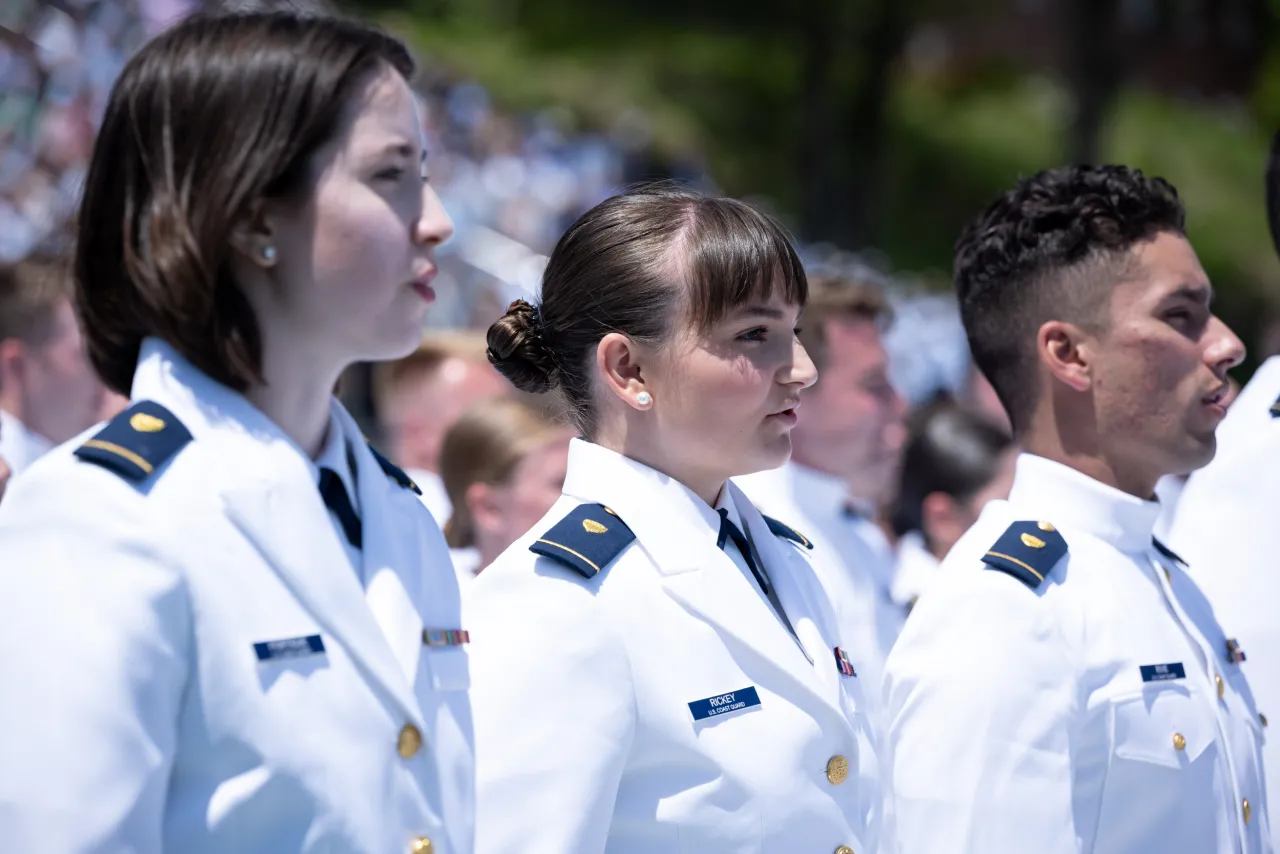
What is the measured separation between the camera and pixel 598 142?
21125 mm

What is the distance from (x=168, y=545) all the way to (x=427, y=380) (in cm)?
383

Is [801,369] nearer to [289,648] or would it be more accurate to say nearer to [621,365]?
[621,365]

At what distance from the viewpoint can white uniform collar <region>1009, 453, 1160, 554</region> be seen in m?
2.85

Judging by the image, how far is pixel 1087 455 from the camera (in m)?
2.93

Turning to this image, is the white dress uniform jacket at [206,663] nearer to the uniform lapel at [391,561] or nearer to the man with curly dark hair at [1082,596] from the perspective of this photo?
the uniform lapel at [391,561]

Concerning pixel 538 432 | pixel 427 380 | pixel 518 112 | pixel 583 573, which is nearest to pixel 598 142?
pixel 518 112

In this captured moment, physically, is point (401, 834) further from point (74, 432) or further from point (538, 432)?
point (74, 432)

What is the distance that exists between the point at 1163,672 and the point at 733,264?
3.45ft

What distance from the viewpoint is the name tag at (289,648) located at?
177 centimetres

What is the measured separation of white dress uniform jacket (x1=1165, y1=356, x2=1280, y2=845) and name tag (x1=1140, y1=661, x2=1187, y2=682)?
485 mm

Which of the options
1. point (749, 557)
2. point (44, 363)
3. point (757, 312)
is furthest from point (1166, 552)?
point (44, 363)

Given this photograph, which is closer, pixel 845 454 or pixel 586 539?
pixel 586 539

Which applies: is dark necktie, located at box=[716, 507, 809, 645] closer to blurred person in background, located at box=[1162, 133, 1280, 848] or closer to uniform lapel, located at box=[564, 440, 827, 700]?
uniform lapel, located at box=[564, 440, 827, 700]

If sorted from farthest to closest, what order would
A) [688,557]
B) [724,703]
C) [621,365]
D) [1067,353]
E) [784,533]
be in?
[1067,353] < [784,533] < [621,365] < [688,557] < [724,703]
